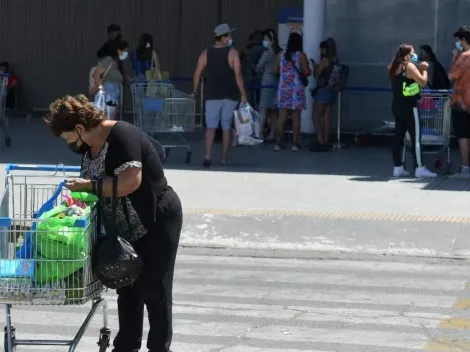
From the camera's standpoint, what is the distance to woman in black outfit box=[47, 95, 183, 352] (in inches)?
226

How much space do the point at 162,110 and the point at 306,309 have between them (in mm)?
7887

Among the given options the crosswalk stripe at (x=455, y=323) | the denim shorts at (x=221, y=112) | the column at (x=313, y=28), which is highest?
the column at (x=313, y=28)

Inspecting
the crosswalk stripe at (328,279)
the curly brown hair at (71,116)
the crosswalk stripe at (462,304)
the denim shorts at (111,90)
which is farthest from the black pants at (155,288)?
the denim shorts at (111,90)

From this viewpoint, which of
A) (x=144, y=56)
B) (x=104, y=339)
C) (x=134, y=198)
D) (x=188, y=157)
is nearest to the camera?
(x=134, y=198)

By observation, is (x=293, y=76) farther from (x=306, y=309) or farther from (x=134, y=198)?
(x=134, y=198)

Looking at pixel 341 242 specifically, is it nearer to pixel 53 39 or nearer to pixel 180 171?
pixel 180 171

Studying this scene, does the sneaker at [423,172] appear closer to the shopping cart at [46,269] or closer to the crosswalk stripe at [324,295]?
the crosswalk stripe at [324,295]

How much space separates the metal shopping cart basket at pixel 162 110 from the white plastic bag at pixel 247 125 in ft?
4.05

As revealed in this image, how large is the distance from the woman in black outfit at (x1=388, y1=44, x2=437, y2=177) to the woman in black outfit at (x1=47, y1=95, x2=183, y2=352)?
867 cm

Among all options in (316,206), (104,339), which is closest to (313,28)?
(316,206)

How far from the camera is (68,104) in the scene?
226 inches

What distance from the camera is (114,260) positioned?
5.63 m

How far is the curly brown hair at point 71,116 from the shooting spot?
573 cm

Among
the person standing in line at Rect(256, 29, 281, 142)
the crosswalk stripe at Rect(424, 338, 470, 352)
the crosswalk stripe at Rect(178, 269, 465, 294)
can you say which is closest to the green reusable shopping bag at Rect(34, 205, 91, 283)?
the crosswalk stripe at Rect(424, 338, 470, 352)
